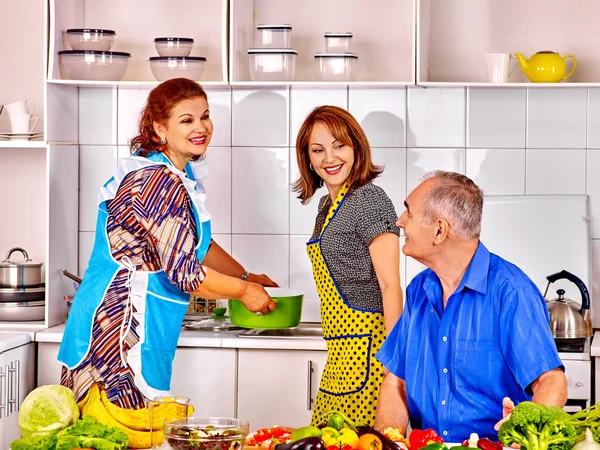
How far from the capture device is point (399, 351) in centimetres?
220

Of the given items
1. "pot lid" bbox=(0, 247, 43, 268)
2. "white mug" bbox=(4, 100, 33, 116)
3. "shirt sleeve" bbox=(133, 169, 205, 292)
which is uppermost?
"white mug" bbox=(4, 100, 33, 116)

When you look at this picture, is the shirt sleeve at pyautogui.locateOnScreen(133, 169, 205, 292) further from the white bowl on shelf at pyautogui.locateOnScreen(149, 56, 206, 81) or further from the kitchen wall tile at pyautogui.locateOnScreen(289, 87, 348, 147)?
the kitchen wall tile at pyautogui.locateOnScreen(289, 87, 348, 147)

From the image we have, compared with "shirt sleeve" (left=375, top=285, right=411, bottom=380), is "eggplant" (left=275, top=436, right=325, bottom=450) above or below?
below

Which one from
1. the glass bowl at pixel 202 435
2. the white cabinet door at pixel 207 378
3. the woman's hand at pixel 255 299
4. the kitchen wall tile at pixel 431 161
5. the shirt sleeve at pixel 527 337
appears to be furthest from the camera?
the kitchen wall tile at pixel 431 161

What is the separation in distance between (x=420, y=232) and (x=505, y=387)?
0.41 meters

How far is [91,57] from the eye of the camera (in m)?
3.19

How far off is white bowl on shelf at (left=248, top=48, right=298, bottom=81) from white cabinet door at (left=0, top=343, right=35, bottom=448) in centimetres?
125

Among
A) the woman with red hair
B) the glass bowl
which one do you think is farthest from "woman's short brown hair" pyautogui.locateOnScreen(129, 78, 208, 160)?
the glass bowl

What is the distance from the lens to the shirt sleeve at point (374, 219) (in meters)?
2.42

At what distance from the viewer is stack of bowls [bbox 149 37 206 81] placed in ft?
10.5

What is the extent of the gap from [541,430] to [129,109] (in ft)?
7.80

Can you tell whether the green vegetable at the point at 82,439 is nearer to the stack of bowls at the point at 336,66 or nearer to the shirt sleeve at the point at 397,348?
the shirt sleeve at the point at 397,348

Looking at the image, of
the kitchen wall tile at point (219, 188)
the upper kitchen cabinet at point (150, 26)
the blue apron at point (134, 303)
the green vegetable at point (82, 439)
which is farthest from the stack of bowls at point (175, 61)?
the green vegetable at point (82, 439)

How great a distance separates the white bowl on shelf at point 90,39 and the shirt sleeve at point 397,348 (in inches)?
64.2
